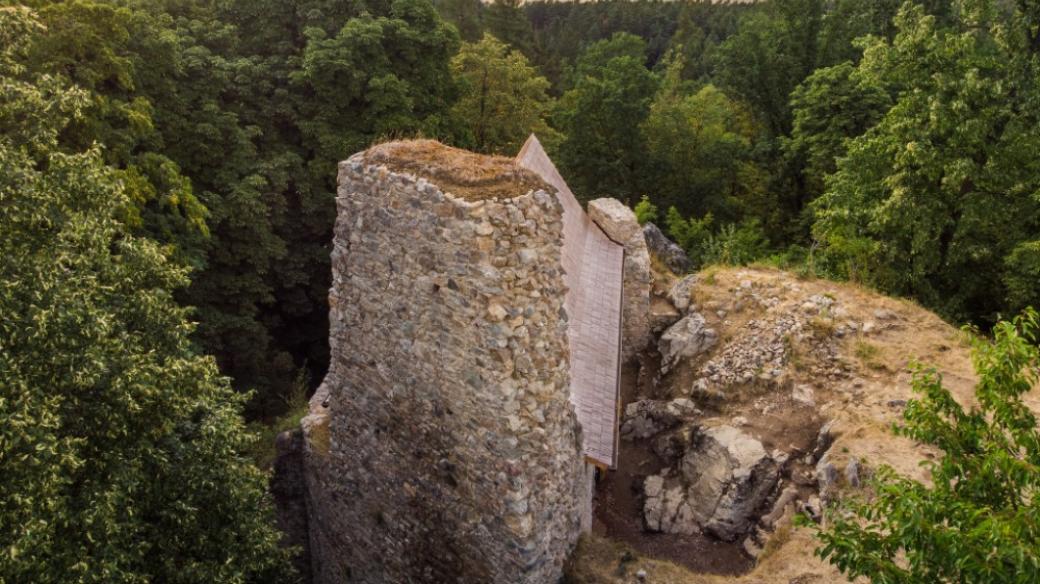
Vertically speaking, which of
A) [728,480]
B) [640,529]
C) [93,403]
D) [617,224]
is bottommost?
[640,529]

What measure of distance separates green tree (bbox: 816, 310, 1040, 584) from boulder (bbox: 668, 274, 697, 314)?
360 inches

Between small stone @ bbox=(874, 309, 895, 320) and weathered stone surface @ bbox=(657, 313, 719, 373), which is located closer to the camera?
small stone @ bbox=(874, 309, 895, 320)

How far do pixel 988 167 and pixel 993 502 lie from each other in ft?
40.2

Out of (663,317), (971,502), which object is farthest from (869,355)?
(971,502)

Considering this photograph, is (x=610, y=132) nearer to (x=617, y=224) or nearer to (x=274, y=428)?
(x=617, y=224)

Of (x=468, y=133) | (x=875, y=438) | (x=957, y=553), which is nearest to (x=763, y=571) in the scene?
(x=875, y=438)

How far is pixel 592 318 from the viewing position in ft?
37.8

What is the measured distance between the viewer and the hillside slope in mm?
9625

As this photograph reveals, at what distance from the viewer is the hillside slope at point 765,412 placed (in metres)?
9.62

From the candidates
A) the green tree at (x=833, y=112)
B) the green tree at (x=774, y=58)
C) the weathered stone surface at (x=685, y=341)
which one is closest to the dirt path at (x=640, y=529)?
the weathered stone surface at (x=685, y=341)

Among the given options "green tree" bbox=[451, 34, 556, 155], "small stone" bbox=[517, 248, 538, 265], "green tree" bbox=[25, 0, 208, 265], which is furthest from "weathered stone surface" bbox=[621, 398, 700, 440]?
"green tree" bbox=[451, 34, 556, 155]

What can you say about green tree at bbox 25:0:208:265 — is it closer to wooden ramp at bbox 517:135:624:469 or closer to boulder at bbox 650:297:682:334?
wooden ramp at bbox 517:135:624:469

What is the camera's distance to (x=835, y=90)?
70.6 feet

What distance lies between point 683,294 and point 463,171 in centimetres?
924
